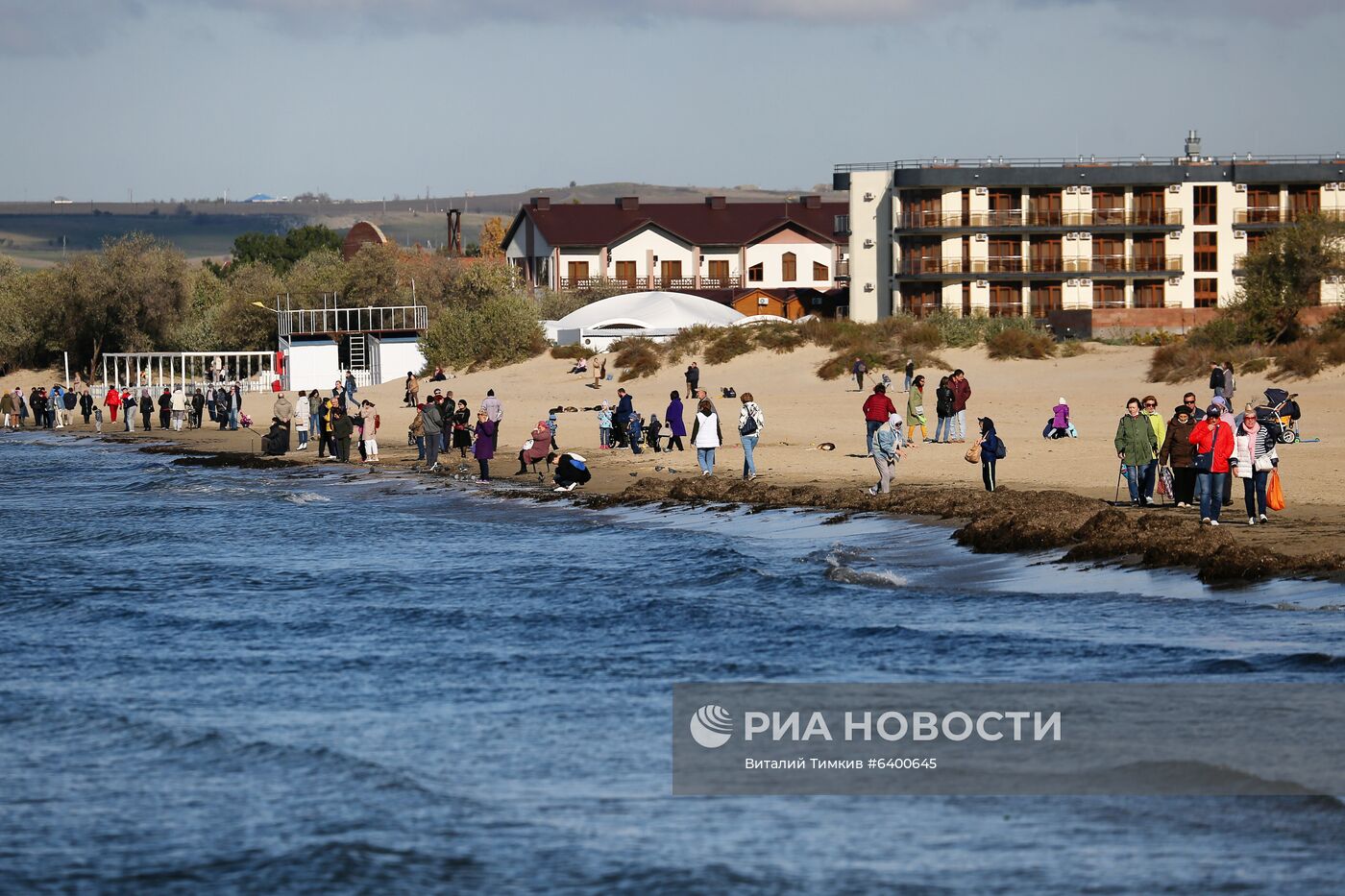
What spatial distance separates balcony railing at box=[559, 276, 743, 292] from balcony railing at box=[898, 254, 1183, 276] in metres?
28.8

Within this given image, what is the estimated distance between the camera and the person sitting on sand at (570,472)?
30.9 m

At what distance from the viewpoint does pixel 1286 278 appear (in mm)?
49562

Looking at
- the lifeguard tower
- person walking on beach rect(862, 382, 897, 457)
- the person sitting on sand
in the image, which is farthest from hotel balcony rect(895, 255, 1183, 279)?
person walking on beach rect(862, 382, 897, 457)

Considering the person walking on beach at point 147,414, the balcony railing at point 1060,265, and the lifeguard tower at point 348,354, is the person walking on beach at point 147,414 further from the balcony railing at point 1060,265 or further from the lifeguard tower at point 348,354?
the balcony railing at point 1060,265

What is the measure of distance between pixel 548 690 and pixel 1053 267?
57481mm

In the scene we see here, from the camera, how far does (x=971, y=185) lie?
70.1 m

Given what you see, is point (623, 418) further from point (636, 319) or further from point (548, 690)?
point (636, 319)

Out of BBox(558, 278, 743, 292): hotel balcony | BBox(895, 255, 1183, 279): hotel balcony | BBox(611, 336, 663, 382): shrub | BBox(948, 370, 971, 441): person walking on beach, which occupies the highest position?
BBox(558, 278, 743, 292): hotel balcony

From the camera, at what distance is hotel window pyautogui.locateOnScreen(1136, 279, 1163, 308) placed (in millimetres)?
70000

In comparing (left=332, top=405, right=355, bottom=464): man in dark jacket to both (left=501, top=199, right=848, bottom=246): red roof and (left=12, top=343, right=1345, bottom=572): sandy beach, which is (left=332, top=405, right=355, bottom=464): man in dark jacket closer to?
(left=12, top=343, right=1345, bottom=572): sandy beach

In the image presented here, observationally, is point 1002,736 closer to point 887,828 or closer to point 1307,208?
point 887,828

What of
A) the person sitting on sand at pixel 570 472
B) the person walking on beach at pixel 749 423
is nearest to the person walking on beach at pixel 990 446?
the person walking on beach at pixel 749 423

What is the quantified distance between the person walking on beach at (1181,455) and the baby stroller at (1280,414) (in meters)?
0.94

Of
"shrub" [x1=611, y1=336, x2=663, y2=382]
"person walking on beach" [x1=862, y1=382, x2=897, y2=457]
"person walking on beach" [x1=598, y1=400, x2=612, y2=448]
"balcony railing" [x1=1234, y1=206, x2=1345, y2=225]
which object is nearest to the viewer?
"person walking on beach" [x1=862, y1=382, x2=897, y2=457]
